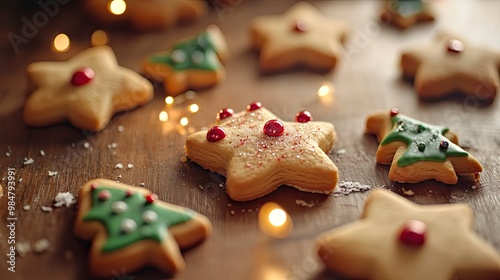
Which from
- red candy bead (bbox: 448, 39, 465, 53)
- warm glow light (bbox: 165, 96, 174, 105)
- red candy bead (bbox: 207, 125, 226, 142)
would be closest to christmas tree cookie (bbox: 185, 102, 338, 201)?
red candy bead (bbox: 207, 125, 226, 142)

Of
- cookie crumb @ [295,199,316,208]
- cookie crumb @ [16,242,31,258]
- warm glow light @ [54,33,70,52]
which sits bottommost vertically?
warm glow light @ [54,33,70,52]

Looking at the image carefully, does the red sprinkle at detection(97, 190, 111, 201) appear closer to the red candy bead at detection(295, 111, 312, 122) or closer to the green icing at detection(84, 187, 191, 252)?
the green icing at detection(84, 187, 191, 252)

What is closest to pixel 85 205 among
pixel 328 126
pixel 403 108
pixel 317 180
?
pixel 317 180

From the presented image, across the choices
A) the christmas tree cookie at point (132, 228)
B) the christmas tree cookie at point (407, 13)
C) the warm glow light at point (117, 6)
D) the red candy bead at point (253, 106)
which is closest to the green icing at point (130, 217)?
the christmas tree cookie at point (132, 228)

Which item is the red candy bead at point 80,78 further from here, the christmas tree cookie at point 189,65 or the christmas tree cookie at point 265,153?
the christmas tree cookie at point 265,153

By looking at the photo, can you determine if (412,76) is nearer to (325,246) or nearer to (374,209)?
(374,209)

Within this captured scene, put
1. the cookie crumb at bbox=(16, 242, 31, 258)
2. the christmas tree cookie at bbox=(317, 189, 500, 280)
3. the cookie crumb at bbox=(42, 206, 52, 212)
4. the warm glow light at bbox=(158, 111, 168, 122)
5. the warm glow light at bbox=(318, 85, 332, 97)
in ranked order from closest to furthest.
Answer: the christmas tree cookie at bbox=(317, 189, 500, 280) → the cookie crumb at bbox=(16, 242, 31, 258) → the cookie crumb at bbox=(42, 206, 52, 212) → the warm glow light at bbox=(158, 111, 168, 122) → the warm glow light at bbox=(318, 85, 332, 97)
